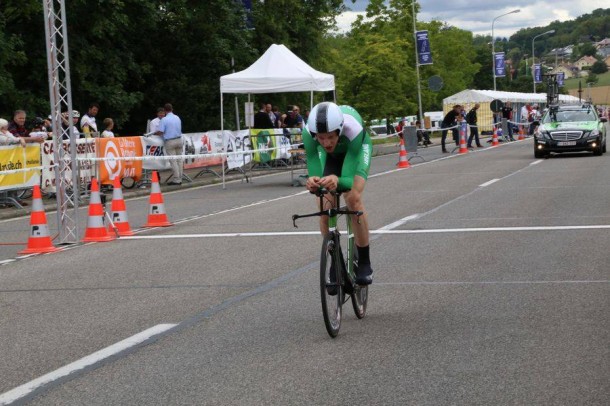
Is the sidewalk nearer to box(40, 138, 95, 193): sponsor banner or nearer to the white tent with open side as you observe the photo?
box(40, 138, 95, 193): sponsor banner

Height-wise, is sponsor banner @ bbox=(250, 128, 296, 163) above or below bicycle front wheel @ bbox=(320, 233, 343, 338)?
above

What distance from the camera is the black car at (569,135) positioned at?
3225 centimetres

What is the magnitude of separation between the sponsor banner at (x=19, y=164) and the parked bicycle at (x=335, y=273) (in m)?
13.9

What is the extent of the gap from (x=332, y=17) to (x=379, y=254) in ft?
130

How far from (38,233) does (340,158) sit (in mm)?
6759

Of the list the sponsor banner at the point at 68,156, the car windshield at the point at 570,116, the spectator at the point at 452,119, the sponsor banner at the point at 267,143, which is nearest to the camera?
the sponsor banner at the point at 68,156

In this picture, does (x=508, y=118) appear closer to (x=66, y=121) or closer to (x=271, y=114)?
(x=271, y=114)

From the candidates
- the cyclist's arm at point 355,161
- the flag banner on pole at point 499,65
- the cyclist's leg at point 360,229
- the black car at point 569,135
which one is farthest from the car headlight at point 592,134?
the flag banner on pole at point 499,65

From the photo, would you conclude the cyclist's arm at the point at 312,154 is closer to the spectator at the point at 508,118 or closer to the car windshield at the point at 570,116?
the car windshield at the point at 570,116

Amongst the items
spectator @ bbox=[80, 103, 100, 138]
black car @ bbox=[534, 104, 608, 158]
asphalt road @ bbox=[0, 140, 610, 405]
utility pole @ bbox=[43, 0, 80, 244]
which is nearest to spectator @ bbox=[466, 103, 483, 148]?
black car @ bbox=[534, 104, 608, 158]

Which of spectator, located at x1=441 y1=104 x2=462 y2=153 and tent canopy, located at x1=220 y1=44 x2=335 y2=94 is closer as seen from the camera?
tent canopy, located at x1=220 y1=44 x2=335 y2=94

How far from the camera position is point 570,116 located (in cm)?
3341

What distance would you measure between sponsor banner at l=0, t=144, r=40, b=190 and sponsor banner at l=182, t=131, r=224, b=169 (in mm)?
7403

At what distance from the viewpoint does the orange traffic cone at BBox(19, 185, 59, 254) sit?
44.9 ft
